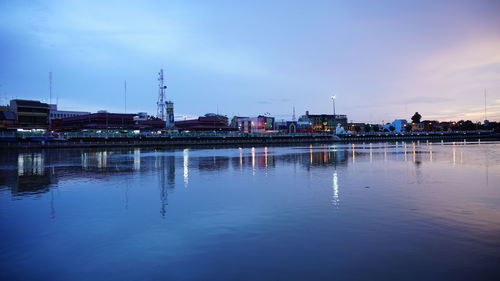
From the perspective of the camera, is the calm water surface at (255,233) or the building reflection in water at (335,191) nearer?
the calm water surface at (255,233)

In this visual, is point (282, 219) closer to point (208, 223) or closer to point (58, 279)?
point (208, 223)

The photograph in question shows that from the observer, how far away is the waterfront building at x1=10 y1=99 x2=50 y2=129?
12206 cm

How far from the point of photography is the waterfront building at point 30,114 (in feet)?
400

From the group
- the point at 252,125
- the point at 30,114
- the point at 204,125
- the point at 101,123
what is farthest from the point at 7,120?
the point at 252,125

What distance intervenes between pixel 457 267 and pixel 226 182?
61.0 ft

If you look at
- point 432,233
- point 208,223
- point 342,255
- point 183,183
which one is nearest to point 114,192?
point 183,183

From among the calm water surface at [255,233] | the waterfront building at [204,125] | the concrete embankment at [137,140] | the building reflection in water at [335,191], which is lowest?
the calm water surface at [255,233]

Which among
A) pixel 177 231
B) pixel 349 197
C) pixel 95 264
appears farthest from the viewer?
pixel 349 197

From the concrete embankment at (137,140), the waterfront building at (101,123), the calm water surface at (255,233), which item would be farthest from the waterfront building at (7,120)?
the calm water surface at (255,233)

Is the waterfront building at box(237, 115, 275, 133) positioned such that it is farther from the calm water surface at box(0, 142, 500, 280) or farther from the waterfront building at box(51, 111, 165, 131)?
the calm water surface at box(0, 142, 500, 280)

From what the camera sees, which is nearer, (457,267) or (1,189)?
(457,267)

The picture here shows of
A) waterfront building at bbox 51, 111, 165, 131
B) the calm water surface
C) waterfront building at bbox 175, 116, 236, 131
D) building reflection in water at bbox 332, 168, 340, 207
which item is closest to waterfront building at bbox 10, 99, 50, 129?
waterfront building at bbox 51, 111, 165, 131

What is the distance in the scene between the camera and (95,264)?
32.1 ft

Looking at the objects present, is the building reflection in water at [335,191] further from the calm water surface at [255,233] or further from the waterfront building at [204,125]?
the waterfront building at [204,125]
